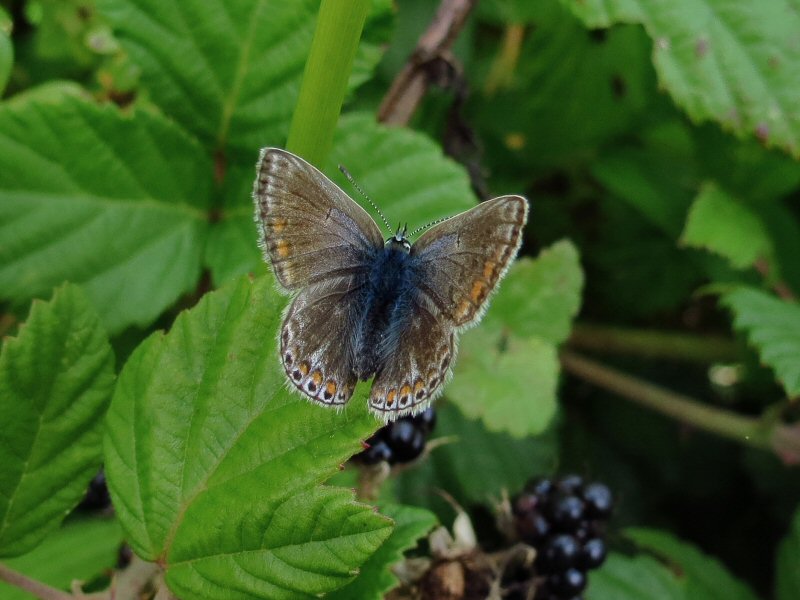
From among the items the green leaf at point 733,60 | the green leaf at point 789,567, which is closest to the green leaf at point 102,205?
the green leaf at point 733,60

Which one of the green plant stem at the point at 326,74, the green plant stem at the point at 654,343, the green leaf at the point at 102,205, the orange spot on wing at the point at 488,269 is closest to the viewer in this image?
the green plant stem at the point at 326,74

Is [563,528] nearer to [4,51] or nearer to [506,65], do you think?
[4,51]

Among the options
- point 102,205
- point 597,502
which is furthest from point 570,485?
point 102,205

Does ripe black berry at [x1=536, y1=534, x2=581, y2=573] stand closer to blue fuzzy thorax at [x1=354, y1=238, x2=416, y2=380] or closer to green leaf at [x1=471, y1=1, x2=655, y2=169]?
blue fuzzy thorax at [x1=354, y1=238, x2=416, y2=380]

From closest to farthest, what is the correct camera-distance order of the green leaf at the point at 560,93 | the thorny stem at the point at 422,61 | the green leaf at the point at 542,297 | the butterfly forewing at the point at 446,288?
the butterfly forewing at the point at 446,288, the thorny stem at the point at 422,61, the green leaf at the point at 542,297, the green leaf at the point at 560,93

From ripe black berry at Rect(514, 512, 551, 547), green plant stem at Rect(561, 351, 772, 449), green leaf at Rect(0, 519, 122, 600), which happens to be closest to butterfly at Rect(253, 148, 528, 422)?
ripe black berry at Rect(514, 512, 551, 547)

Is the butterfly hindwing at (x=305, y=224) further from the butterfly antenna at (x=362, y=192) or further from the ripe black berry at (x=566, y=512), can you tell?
the ripe black berry at (x=566, y=512)

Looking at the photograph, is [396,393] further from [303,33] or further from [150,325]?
[303,33]
